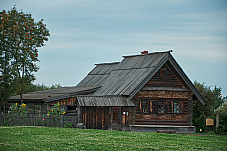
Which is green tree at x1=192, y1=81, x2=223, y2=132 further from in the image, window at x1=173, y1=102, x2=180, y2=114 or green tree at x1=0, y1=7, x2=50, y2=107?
green tree at x1=0, y1=7, x2=50, y2=107

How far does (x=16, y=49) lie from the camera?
41.5 m

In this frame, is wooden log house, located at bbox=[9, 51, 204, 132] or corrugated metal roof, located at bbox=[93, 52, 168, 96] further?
corrugated metal roof, located at bbox=[93, 52, 168, 96]

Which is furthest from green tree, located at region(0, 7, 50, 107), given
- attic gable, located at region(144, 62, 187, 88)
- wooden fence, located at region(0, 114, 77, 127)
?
attic gable, located at region(144, 62, 187, 88)

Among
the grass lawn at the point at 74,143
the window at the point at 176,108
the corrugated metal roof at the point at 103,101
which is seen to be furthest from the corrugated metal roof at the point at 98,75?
the grass lawn at the point at 74,143

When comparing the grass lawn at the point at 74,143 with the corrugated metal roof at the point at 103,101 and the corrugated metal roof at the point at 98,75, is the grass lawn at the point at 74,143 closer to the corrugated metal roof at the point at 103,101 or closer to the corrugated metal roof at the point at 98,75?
the corrugated metal roof at the point at 103,101

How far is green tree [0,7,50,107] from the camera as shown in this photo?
4038cm

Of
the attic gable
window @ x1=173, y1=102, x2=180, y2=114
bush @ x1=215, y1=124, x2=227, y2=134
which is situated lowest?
bush @ x1=215, y1=124, x2=227, y2=134

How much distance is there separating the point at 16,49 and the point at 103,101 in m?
9.73

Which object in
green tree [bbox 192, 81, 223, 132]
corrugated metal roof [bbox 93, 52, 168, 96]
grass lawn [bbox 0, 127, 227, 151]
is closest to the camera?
grass lawn [bbox 0, 127, 227, 151]

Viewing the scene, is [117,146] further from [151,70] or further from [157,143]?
[151,70]

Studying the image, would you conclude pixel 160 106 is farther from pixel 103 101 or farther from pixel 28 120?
pixel 28 120

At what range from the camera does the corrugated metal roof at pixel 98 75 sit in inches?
2024

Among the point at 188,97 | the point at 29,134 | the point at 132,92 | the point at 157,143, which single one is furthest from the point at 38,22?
the point at 157,143

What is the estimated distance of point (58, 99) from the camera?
41.4 m
